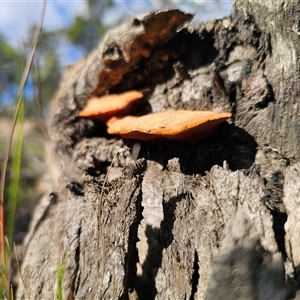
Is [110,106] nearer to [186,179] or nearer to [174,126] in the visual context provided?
[174,126]

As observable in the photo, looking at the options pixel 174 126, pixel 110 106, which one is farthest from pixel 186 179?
pixel 110 106

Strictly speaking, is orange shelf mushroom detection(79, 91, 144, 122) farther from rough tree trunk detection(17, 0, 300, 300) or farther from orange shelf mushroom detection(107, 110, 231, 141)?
orange shelf mushroom detection(107, 110, 231, 141)

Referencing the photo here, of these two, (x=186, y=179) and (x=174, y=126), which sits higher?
(x=174, y=126)

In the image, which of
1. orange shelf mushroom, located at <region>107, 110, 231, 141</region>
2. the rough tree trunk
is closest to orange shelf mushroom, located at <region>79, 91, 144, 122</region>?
the rough tree trunk

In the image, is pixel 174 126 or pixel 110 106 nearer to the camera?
pixel 174 126

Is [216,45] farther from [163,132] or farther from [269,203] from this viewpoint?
[269,203]

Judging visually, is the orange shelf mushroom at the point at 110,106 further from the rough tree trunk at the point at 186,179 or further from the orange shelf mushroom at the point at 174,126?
the orange shelf mushroom at the point at 174,126

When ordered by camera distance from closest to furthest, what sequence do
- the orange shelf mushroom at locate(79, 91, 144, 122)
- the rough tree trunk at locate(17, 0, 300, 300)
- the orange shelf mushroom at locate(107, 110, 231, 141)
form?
the rough tree trunk at locate(17, 0, 300, 300) → the orange shelf mushroom at locate(107, 110, 231, 141) → the orange shelf mushroom at locate(79, 91, 144, 122)

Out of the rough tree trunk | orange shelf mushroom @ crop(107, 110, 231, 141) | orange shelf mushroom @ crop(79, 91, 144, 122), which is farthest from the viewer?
orange shelf mushroom @ crop(79, 91, 144, 122)
